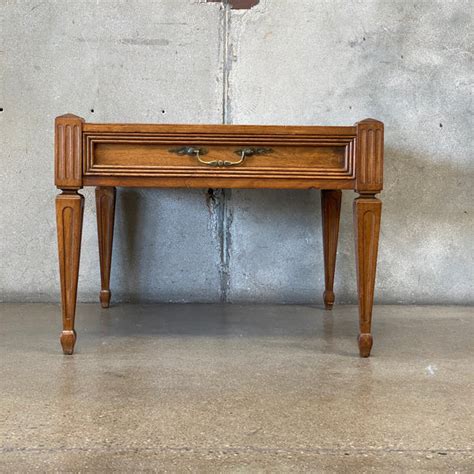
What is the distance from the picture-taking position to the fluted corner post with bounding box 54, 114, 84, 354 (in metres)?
2.19

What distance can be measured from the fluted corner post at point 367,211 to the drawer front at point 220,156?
0.04 m

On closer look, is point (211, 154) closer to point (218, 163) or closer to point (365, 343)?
A: point (218, 163)

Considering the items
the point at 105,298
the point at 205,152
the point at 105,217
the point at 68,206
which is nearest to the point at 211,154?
the point at 205,152

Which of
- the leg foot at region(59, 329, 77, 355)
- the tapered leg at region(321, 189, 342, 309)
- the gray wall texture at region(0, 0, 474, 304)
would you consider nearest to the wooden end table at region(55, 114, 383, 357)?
the leg foot at region(59, 329, 77, 355)

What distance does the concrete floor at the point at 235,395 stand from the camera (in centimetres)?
134

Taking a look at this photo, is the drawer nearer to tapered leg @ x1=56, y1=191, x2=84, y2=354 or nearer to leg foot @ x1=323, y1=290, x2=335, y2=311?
tapered leg @ x1=56, y1=191, x2=84, y2=354

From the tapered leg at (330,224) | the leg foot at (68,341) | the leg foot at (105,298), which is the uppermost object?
the tapered leg at (330,224)

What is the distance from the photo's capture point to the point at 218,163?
2225mm

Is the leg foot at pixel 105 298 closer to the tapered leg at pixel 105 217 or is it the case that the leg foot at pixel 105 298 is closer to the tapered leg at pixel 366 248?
the tapered leg at pixel 105 217

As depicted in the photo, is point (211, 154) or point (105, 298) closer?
point (211, 154)

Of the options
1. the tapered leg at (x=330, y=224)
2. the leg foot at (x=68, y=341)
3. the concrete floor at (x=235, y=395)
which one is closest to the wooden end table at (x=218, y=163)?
the leg foot at (x=68, y=341)

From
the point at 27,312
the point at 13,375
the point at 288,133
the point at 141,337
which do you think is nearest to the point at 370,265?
the point at 288,133

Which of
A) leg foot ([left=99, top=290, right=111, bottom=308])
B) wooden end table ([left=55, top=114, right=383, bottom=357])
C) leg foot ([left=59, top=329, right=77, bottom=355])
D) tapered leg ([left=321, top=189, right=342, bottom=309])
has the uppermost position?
wooden end table ([left=55, top=114, right=383, bottom=357])

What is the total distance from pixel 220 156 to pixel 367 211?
492 millimetres
